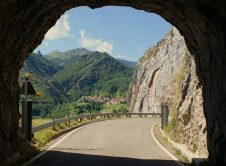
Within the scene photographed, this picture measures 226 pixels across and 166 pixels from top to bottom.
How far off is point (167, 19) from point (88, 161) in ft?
21.5

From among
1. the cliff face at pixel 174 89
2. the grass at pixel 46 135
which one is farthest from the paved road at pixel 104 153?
the cliff face at pixel 174 89

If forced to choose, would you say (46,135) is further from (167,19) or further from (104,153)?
(167,19)

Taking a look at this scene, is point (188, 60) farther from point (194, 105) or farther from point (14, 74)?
point (14, 74)

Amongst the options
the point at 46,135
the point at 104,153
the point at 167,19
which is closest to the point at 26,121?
the point at 46,135

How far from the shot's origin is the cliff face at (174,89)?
20141 mm

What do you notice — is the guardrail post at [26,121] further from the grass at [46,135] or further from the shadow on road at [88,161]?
the shadow on road at [88,161]

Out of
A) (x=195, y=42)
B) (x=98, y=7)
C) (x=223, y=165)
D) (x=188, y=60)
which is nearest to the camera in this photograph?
(x=223, y=165)

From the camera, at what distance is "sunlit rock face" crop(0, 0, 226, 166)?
1292cm

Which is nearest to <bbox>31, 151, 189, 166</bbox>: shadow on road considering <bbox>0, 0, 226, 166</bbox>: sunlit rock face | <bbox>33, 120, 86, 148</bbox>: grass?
<bbox>0, 0, 226, 166</bbox>: sunlit rock face

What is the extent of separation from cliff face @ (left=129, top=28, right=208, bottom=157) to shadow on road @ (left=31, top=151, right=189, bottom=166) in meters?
2.78

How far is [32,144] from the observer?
1962 centimetres

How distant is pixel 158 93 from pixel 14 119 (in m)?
70.5

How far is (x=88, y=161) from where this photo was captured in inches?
623

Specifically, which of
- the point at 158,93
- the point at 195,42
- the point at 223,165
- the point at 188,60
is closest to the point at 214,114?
the point at 223,165
